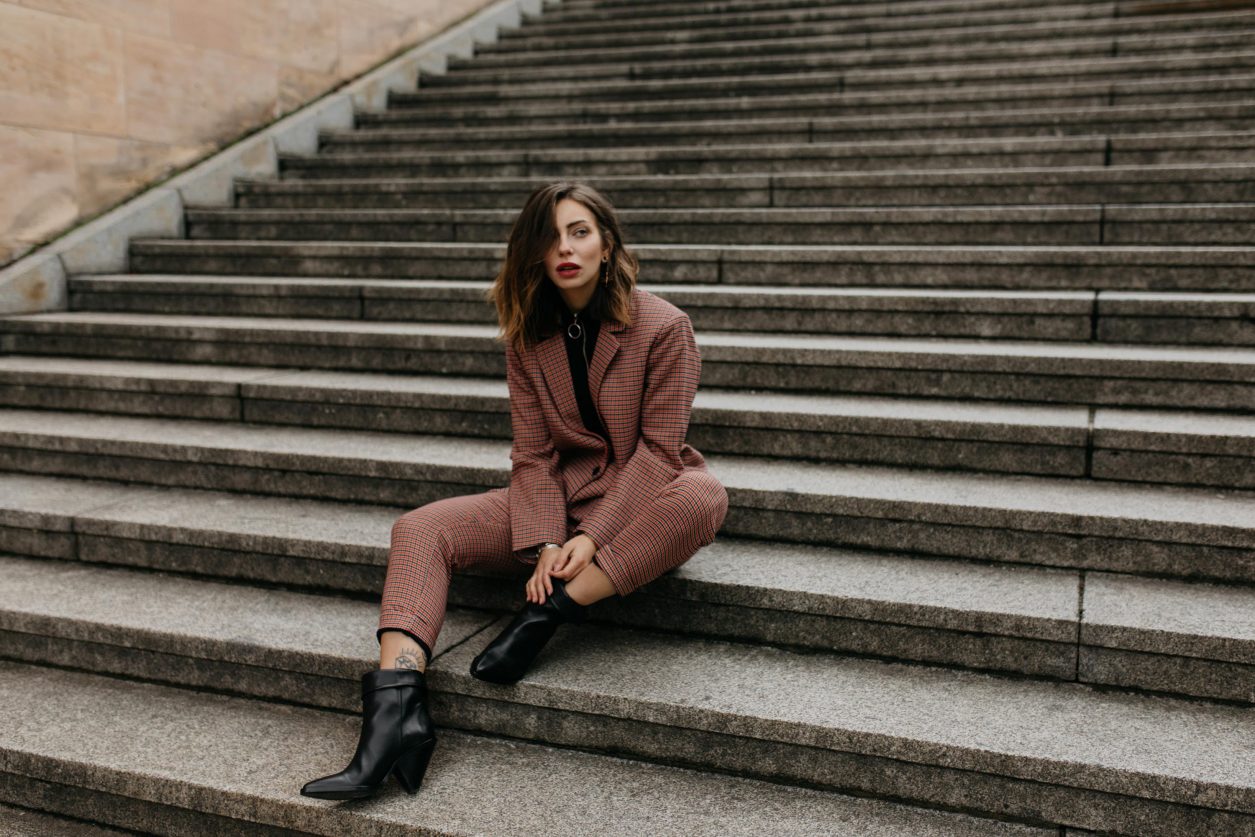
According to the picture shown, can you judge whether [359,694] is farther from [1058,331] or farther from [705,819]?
[1058,331]

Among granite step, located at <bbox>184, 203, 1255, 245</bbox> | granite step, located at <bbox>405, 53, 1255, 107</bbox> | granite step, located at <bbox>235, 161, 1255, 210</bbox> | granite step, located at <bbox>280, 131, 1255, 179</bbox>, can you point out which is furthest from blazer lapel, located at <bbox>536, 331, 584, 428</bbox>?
granite step, located at <bbox>405, 53, 1255, 107</bbox>

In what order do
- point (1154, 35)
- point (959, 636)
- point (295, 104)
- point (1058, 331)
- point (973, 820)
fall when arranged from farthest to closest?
point (295, 104), point (1154, 35), point (1058, 331), point (959, 636), point (973, 820)

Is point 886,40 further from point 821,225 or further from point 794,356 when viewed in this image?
point 794,356

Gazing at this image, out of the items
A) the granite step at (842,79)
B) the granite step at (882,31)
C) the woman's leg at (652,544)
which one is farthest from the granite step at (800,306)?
the granite step at (882,31)

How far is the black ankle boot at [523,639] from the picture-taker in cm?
269

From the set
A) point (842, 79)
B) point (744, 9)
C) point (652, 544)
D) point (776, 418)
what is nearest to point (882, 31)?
point (842, 79)

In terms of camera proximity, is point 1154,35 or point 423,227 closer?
point 423,227

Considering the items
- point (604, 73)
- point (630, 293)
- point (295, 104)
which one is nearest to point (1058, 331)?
point (630, 293)

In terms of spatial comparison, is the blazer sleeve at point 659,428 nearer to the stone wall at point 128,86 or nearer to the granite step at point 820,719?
the granite step at point 820,719

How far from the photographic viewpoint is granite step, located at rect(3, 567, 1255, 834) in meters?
2.32

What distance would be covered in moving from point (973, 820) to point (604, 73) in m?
6.47

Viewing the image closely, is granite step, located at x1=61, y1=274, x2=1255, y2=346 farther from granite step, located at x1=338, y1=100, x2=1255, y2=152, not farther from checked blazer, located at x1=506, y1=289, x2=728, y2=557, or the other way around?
granite step, located at x1=338, y1=100, x2=1255, y2=152

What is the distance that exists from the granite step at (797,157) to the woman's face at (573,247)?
3.12 m

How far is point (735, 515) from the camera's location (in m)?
3.40
